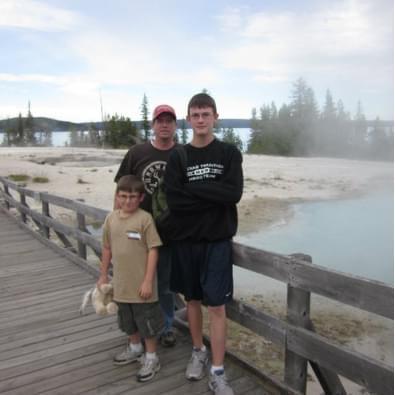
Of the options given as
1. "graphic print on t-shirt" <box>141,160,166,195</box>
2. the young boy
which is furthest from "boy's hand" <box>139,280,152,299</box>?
"graphic print on t-shirt" <box>141,160,166,195</box>

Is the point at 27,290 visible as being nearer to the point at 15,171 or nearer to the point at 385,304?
the point at 385,304

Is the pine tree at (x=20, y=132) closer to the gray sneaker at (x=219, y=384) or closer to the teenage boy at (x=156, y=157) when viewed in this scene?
the teenage boy at (x=156, y=157)

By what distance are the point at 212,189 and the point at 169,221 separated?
1.48ft

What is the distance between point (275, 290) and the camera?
8.44 m

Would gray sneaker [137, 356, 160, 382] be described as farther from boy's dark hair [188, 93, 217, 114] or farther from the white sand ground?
the white sand ground

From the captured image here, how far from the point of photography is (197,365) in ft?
10.3

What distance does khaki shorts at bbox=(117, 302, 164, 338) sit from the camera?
10.4 feet

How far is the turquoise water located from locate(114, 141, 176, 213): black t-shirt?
737 centimetres

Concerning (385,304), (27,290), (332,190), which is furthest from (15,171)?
(385,304)

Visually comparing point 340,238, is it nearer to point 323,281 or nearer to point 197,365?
point 197,365

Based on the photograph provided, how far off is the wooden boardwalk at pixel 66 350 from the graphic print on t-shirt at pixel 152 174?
1318 millimetres

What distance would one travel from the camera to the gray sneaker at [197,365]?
3.07 m

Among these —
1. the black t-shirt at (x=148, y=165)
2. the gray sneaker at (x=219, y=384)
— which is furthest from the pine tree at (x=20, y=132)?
the gray sneaker at (x=219, y=384)

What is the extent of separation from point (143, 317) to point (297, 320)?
1.10m
